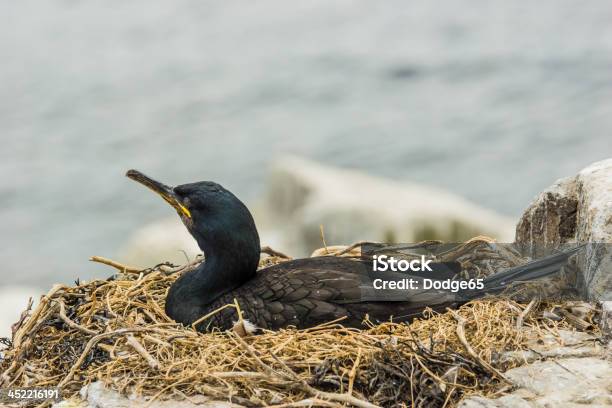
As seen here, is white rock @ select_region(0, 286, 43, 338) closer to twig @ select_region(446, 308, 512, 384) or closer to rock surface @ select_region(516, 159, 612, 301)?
rock surface @ select_region(516, 159, 612, 301)

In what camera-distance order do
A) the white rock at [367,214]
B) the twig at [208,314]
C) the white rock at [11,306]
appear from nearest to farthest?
1. the twig at [208,314]
2. the white rock at [11,306]
3. the white rock at [367,214]

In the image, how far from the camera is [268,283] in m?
5.99

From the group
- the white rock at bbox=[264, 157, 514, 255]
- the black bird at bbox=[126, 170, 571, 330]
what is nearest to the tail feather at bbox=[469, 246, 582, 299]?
the black bird at bbox=[126, 170, 571, 330]

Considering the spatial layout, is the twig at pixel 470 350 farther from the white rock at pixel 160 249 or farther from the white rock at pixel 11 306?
the white rock at pixel 160 249

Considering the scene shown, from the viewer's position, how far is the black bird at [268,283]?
5754 millimetres

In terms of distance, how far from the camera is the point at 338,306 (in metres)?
5.76

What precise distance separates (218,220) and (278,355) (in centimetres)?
110

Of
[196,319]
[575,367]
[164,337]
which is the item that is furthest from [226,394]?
[575,367]

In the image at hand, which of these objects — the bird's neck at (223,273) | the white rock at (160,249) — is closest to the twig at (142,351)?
the bird's neck at (223,273)

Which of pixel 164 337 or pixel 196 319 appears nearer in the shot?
pixel 164 337

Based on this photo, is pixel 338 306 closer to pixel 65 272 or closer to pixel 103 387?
pixel 103 387

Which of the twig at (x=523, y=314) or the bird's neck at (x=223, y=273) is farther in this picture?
the bird's neck at (x=223, y=273)

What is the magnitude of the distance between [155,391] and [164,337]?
52cm

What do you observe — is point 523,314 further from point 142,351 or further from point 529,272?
point 142,351
